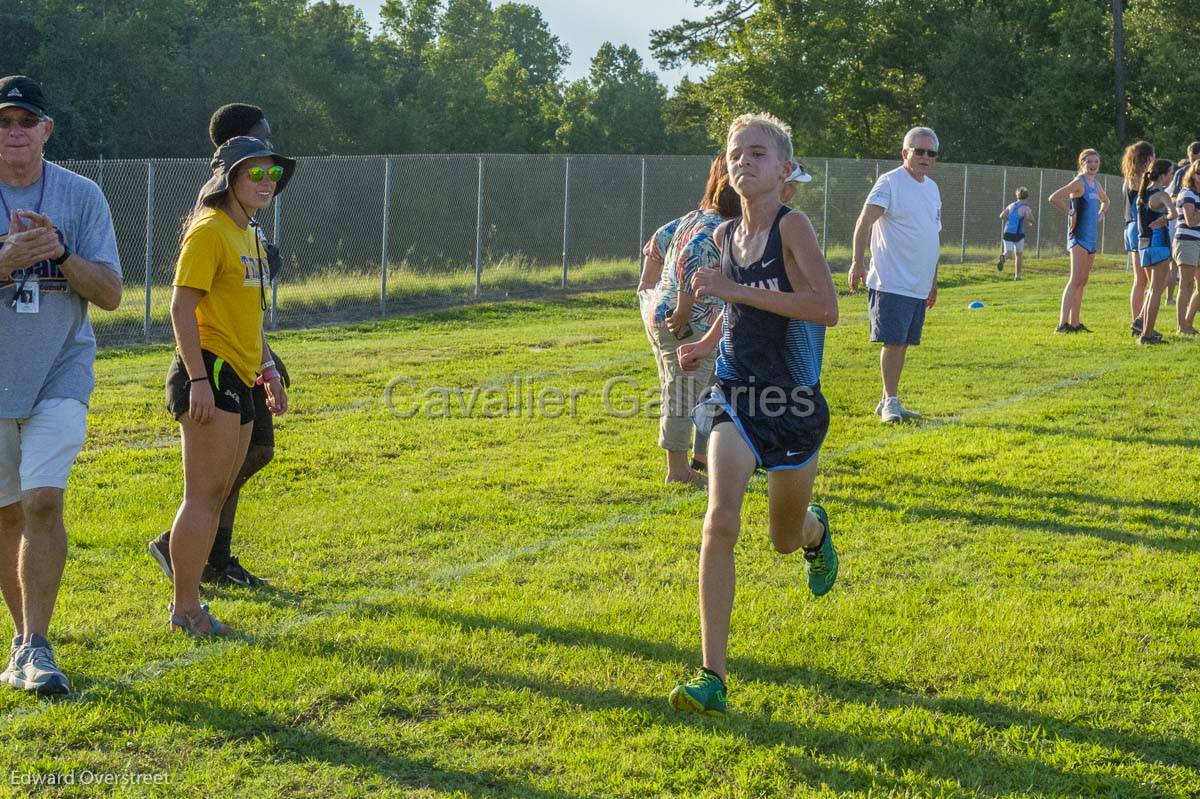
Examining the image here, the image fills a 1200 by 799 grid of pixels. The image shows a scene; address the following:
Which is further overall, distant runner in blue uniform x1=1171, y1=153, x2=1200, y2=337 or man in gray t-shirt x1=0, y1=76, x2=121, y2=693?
distant runner in blue uniform x1=1171, y1=153, x2=1200, y2=337

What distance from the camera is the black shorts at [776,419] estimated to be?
4.43 m

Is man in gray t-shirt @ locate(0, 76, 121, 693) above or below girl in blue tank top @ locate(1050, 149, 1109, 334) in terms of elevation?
below

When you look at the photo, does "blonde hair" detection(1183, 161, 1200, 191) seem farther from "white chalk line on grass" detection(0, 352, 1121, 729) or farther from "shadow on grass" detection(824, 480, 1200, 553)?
"shadow on grass" detection(824, 480, 1200, 553)

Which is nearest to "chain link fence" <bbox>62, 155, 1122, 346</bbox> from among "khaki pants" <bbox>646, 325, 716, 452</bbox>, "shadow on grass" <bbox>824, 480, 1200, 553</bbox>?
"khaki pants" <bbox>646, 325, 716, 452</bbox>

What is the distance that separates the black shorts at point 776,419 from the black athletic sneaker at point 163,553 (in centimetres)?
250

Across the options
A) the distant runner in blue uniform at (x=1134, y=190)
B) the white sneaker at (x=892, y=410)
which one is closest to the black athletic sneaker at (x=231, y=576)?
the white sneaker at (x=892, y=410)

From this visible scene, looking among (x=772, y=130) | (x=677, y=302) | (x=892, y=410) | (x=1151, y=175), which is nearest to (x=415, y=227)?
(x=1151, y=175)

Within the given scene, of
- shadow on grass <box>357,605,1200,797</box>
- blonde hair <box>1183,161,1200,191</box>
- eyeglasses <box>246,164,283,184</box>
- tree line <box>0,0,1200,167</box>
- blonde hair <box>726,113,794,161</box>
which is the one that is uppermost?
tree line <box>0,0,1200,167</box>

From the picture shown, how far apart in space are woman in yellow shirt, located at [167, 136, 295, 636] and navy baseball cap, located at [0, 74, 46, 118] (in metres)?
0.71

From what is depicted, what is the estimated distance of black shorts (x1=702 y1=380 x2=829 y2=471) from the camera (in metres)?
4.43

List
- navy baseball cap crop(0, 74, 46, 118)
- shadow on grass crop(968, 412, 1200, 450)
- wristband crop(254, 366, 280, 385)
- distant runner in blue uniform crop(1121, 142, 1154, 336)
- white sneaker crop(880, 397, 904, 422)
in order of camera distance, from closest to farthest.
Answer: navy baseball cap crop(0, 74, 46, 118), wristband crop(254, 366, 280, 385), shadow on grass crop(968, 412, 1200, 450), white sneaker crop(880, 397, 904, 422), distant runner in blue uniform crop(1121, 142, 1154, 336)

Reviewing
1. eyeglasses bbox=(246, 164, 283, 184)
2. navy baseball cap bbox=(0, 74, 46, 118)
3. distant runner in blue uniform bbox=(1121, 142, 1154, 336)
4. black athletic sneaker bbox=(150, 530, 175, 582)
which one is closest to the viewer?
navy baseball cap bbox=(0, 74, 46, 118)

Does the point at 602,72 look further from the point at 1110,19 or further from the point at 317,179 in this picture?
the point at 317,179

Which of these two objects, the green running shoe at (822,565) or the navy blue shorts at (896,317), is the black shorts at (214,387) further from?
the navy blue shorts at (896,317)
